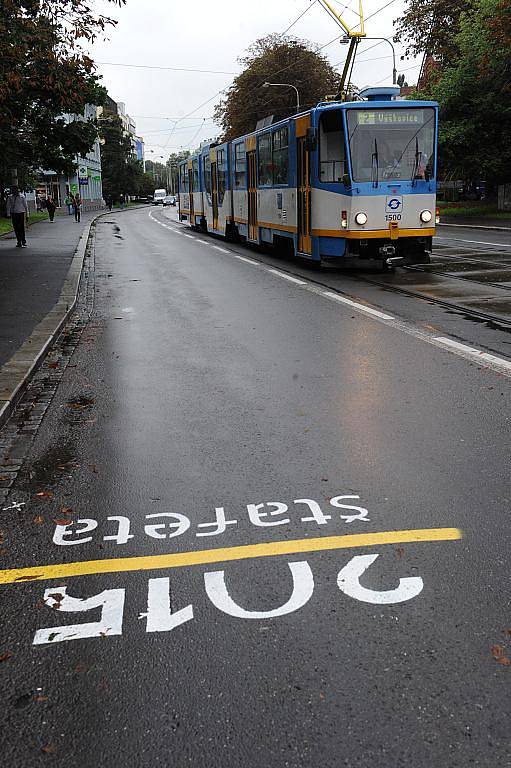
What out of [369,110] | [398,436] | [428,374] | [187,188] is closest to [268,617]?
[398,436]

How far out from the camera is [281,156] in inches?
774

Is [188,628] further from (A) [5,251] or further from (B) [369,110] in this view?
(A) [5,251]

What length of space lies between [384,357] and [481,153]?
1483 inches

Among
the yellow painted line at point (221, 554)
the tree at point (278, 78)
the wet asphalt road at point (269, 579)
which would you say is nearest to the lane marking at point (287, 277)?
the wet asphalt road at point (269, 579)

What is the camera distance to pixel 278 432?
6262 millimetres

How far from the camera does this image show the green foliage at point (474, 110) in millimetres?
41625

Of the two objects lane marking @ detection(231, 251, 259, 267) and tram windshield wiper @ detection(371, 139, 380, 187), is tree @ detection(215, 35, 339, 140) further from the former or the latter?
tram windshield wiper @ detection(371, 139, 380, 187)

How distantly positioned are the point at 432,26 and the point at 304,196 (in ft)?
134

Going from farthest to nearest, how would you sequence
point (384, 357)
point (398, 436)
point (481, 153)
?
point (481, 153) < point (384, 357) < point (398, 436)

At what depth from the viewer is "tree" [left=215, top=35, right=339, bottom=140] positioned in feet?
218

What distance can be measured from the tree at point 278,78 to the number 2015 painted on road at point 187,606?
65.5 metres

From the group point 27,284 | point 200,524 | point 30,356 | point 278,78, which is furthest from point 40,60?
point 278,78

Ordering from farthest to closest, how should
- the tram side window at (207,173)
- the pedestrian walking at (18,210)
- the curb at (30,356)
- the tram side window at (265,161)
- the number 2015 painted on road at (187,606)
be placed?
the tram side window at (207,173) < the pedestrian walking at (18,210) < the tram side window at (265,161) < the curb at (30,356) < the number 2015 painted on road at (187,606)

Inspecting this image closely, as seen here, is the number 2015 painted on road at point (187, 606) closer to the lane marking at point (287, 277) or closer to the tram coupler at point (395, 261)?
the lane marking at point (287, 277)
